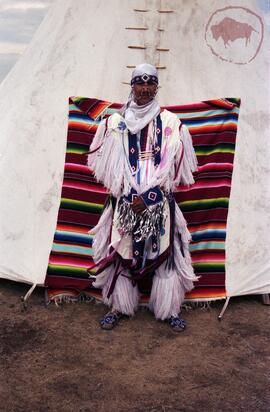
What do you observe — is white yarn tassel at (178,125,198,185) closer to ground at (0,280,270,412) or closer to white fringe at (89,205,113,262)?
white fringe at (89,205,113,262)

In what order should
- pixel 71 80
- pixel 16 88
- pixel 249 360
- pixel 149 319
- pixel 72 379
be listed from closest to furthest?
pixel 72 379
pixel 249 360
pixel 149 319
pixel 71 80
pixel 16 88

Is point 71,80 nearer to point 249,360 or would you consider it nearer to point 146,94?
point 146,94

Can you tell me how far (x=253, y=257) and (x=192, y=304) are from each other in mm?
577

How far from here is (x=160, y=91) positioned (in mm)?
3705

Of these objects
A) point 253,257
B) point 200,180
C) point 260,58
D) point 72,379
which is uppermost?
point 260,58

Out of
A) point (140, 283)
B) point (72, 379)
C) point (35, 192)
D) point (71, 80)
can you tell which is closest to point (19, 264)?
point (35, 192)

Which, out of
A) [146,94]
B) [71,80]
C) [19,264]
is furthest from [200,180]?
[19,264]

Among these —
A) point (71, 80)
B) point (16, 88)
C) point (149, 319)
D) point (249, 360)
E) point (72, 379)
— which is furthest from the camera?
point (16, 88)

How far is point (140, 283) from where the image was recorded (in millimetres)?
3604

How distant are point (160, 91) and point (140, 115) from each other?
67 cm

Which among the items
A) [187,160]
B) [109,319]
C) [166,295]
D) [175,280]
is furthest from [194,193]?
[109,319]

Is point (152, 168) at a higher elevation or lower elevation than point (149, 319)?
higher

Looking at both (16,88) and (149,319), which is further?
(16,88)

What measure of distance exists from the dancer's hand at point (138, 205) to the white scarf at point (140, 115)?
428 millimetres
